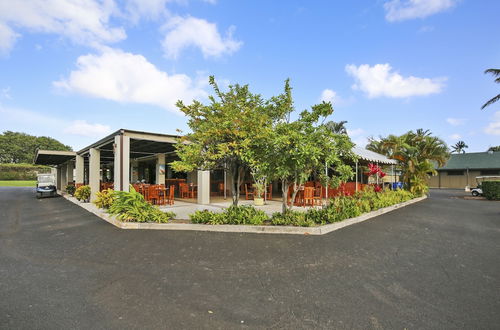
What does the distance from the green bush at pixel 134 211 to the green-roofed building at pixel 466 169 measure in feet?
122

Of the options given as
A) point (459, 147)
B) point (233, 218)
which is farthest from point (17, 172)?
point (459, 147)

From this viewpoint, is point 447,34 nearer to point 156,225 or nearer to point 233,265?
point 233,265

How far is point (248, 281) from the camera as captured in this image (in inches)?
134

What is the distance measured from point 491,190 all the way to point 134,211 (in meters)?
22.3

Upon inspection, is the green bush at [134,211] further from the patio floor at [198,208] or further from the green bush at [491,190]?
the green bush at [491,190]

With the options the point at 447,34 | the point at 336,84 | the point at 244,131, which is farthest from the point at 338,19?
the point at 244,131

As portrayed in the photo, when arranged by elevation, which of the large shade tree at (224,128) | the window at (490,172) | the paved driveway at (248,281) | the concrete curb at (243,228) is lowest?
the paved driveway at (248,281)

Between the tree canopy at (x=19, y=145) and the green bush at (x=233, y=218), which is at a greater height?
the tree canopy at (x=19, y=145)

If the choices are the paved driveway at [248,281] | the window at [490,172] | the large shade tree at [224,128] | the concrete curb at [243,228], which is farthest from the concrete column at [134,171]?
the window at [490,172]

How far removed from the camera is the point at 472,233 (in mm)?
6422

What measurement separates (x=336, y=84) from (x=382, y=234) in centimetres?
884

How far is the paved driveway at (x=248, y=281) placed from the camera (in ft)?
8.22

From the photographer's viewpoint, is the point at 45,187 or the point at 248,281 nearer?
the point at 248,281

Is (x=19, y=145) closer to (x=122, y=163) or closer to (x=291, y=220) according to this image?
(x=122, y=163)
